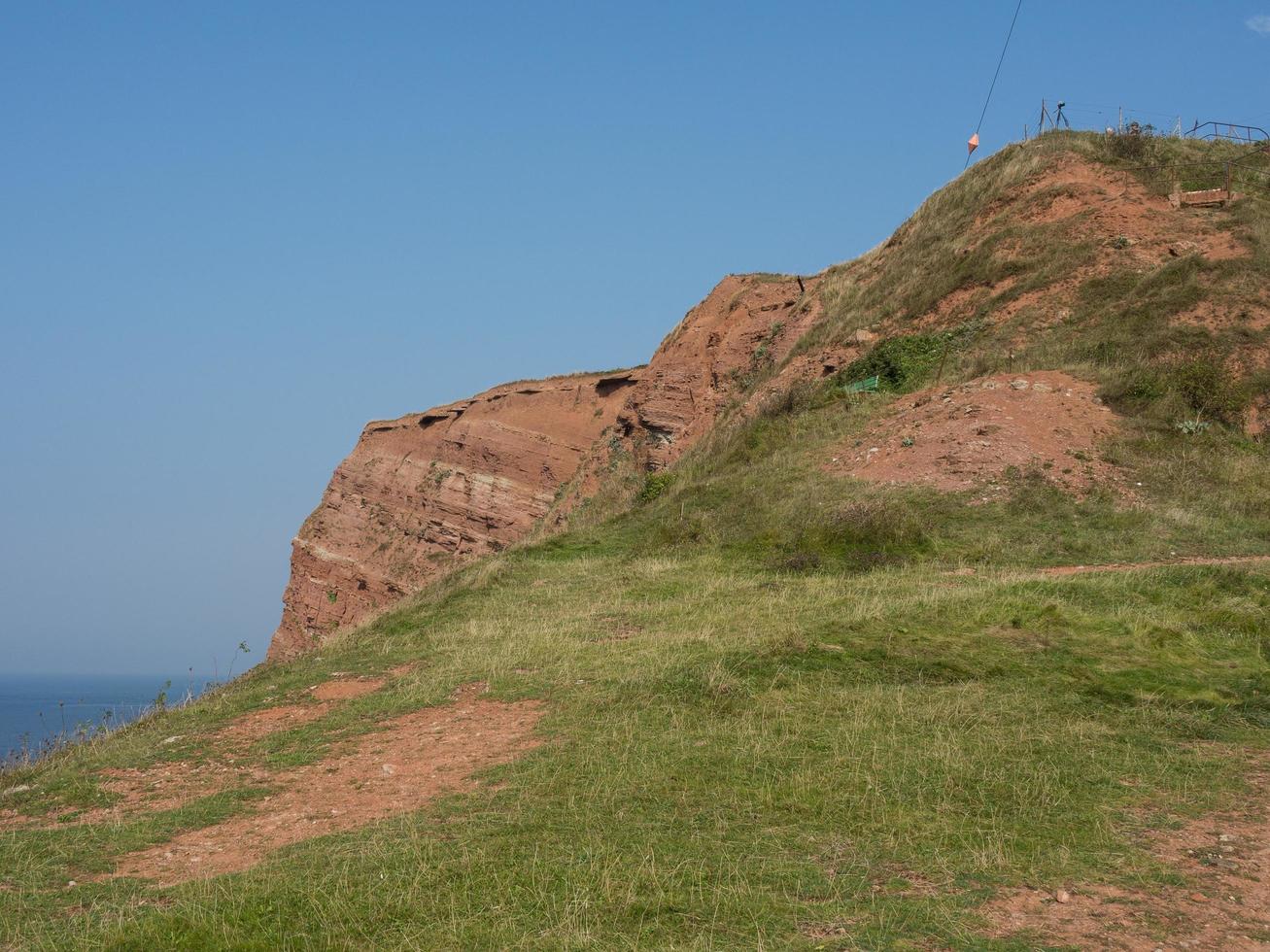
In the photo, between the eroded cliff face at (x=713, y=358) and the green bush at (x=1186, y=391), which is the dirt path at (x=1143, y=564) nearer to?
the green bush at (x=1186, y=391)

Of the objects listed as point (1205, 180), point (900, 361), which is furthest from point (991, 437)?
point (1205, 180)

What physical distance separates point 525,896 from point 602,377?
3695cm

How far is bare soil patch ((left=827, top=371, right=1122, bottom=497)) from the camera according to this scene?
63.9 feet

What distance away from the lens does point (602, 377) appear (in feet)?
140

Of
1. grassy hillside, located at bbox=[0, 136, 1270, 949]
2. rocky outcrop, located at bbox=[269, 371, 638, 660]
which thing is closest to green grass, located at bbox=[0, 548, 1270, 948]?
grassy hillside, located at bbox=[0, 136, 1270, 949]

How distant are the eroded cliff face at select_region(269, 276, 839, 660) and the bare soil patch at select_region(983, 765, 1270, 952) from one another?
1036 inches

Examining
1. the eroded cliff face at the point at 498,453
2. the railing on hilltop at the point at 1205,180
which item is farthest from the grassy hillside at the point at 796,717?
the eroded cliff face at the point at 498,453

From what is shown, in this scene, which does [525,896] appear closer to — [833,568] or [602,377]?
[833,568]

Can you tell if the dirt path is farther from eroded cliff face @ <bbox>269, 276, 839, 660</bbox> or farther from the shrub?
eroded cliff face @ <bbox>269, 276, 839, 660</bbox>

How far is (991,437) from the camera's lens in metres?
20.3

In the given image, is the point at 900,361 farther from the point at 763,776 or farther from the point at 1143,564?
the point at 763,776

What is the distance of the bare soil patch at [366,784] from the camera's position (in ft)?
25.5

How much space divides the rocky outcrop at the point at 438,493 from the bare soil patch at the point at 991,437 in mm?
20351

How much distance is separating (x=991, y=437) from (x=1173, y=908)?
1501cm
